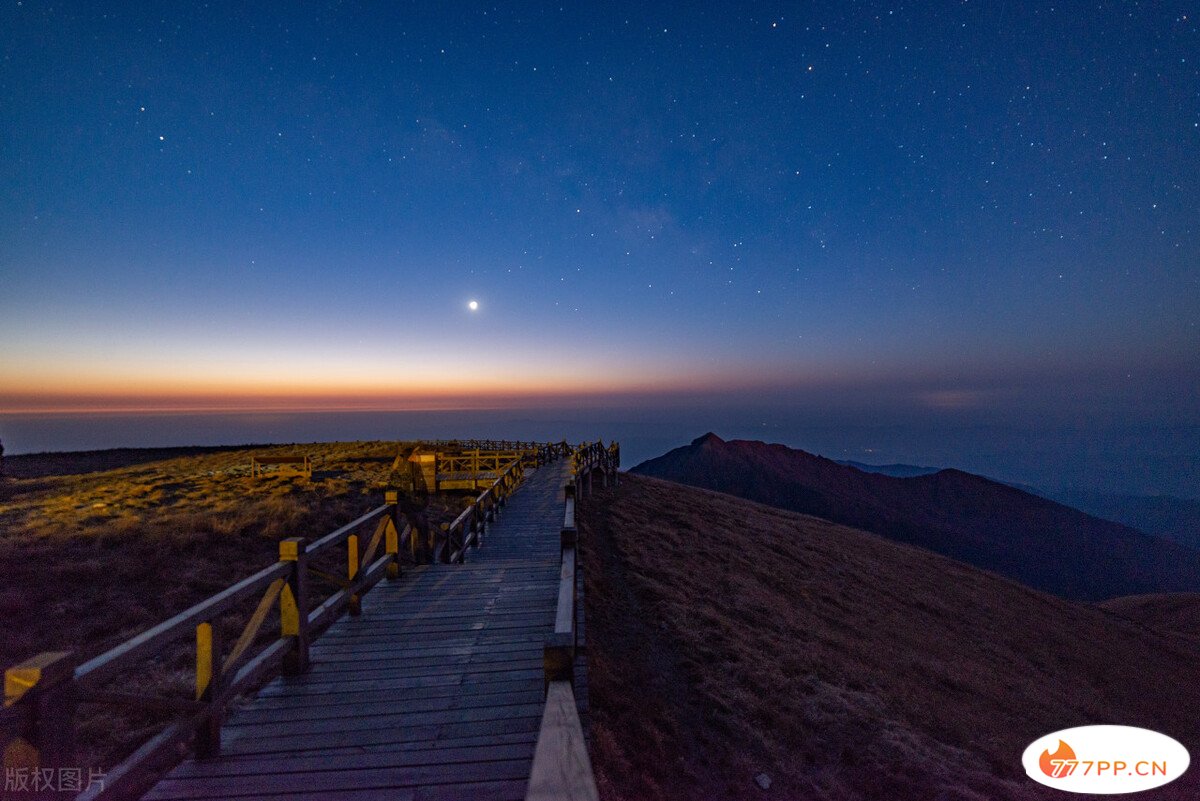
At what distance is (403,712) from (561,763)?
312 cm

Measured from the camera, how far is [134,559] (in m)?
11.5

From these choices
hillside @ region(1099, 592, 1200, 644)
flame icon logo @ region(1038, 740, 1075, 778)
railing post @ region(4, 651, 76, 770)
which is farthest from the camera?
hillside @ region(1099, 592, 1200, 644)

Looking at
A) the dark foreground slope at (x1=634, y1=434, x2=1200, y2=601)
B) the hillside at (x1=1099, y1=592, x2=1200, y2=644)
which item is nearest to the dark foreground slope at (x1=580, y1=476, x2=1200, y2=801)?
the hillside at (x1=1099, y1=592, x2=1200, y2=644)

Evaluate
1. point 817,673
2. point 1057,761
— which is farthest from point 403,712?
point 1057,761

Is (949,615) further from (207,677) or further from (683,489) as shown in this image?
(207,677)

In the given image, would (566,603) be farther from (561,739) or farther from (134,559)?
(134,559)

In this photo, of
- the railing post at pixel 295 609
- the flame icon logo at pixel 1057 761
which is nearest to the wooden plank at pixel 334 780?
the railing post at pixel 295 609

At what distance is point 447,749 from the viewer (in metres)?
3.86

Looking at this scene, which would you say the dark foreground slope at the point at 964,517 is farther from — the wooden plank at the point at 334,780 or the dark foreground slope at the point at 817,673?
the wooden plank at the point at 334,780

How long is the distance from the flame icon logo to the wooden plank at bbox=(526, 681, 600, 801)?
9932 millimetres

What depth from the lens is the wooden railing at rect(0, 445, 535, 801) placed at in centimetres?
266

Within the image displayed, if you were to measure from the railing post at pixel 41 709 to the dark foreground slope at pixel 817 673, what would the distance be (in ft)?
14.2

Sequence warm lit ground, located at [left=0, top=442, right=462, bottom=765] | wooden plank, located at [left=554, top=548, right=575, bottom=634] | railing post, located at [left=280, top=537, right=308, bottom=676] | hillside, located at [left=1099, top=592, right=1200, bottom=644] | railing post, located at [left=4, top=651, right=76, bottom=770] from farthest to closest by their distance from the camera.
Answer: hillside, located at [left=1099, top=592, right=1200, bottom=644]
warm lit ground, located at [left=0, top=442, right=462, bottom=765]
railing post, located at [left=280, top=537, right=308, bottom=676]
wooden plank, located at [left=554, top=548, right=575, bottom=634]
railing post, located at [left=4, top=651, right=76, bottom=770]

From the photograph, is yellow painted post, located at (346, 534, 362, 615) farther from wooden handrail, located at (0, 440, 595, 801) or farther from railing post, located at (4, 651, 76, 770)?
railing post, located at (4, 651, 76, 770)
